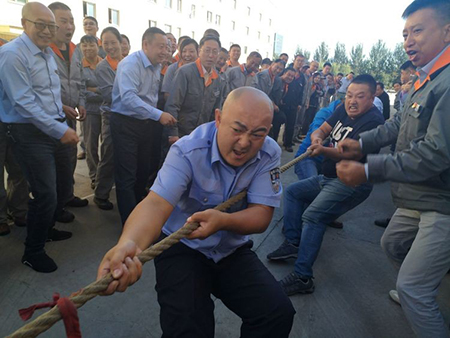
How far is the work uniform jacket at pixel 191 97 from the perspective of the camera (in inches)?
145

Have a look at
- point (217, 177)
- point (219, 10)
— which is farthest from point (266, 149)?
point (219, 10)

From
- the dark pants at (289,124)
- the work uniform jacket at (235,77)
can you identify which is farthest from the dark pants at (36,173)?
the dark pants at (289,124)

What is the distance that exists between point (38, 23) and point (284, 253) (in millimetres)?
2903

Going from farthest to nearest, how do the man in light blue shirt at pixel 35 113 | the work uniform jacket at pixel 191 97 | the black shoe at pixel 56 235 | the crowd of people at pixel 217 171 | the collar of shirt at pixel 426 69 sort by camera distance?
the work uniform jacket at pixel 191 97, the black shoe at pixel 56 235, the man in light blue shirt at pixel 35 113, the collar of shirt at pixel 426 69, the crowd of people at pixel 217 171

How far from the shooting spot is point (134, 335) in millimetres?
2051

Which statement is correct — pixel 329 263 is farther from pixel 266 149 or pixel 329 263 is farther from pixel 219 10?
pixel 219 10

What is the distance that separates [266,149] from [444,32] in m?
1.34

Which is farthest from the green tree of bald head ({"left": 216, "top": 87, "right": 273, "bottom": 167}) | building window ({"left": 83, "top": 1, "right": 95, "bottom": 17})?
bald head ({"left": 216, "top": 87, "right": 273, "bottom": 167})

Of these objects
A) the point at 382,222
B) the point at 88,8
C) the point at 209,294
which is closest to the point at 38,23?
the point at 209,294

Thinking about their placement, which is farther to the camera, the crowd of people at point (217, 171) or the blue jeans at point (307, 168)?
the blue jeans at point (307, 168)

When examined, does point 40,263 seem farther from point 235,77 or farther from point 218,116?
point 235,77

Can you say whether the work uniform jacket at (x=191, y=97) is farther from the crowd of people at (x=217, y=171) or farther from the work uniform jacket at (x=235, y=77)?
the work uniform jacket at (x=235, y=77)

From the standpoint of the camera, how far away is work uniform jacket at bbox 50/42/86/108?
124 inches

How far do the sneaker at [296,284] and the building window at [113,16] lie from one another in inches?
892
